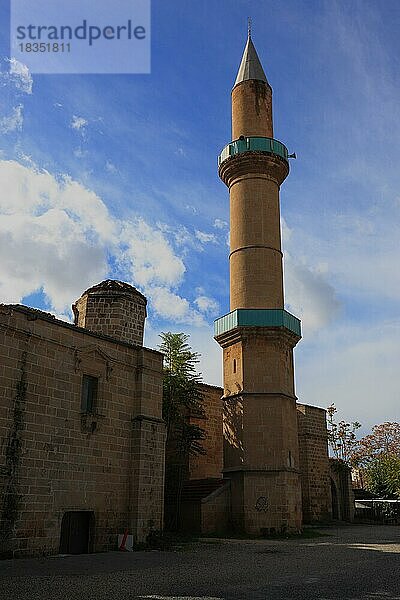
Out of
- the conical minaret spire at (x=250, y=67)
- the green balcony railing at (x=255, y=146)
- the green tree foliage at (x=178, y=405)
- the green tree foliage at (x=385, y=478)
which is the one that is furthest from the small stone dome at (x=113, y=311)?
the green tree foliage at (x=385, y=478)

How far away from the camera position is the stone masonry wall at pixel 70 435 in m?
13.6

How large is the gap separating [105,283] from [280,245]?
7.61 m

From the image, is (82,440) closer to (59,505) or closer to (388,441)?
(59,505)

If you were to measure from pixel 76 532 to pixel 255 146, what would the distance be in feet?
53.3

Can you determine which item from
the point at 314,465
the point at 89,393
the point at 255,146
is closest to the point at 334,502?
the point at 314,465

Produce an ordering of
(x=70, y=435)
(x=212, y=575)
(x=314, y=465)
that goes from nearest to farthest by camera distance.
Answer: (x=212, y=575)
(x=70, y=435)
(x=314, y=465)

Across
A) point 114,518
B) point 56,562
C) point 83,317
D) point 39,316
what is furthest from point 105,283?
point 56,562

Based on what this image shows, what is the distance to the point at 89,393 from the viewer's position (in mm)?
16094

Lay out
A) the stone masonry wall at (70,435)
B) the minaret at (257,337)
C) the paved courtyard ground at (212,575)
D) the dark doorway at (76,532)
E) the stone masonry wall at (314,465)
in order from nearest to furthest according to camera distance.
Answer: the paved courtyard ground at (212,575) < the stone masonry wall at (70,435) < the dark doorway at (76,532) < the minaret at (257,337) < the stone masonry wall at (314,465)

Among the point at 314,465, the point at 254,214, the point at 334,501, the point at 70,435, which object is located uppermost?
the point at 254,214

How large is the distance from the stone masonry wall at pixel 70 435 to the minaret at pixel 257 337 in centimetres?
474

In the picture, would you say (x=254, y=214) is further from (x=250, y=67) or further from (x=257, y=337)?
(x=250, y=67)

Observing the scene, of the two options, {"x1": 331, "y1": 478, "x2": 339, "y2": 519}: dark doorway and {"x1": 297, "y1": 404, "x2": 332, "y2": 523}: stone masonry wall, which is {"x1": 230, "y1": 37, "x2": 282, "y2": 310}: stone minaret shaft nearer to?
{"x1": 297, "y1": 404, "x2": 332, "y2": 523}: stone masonry wall

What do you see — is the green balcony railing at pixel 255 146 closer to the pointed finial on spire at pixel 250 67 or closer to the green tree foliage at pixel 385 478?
the pointed finial on spire at pixel 250 67
